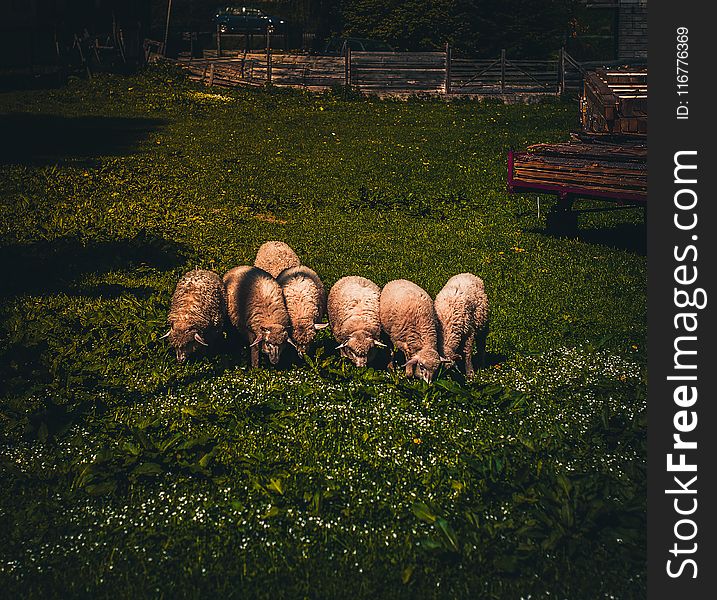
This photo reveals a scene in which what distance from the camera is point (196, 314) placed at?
833 cm

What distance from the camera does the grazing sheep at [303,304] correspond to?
27.6 feet

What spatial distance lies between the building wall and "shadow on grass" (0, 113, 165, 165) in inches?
830

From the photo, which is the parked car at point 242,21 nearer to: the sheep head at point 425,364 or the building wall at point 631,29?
the building wall at point 631,29

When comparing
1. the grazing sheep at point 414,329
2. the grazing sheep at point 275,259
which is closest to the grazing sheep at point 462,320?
the grazing sheep at point 414,329

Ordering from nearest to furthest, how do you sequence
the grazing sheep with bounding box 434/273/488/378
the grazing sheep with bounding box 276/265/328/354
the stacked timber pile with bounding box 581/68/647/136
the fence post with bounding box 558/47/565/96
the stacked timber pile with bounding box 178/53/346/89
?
the grazing sheep with bounding box 434/273/488/378
the grazing sheep with bounding box 276/265/328/354
the stacked timber pile with bounding box 581/68/647/136
the fence post with bounding box 558/47/565/96
the stacked timber pile with bounding box 178/53/346/89

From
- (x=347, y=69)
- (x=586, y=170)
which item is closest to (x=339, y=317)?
(x=586, y=170)

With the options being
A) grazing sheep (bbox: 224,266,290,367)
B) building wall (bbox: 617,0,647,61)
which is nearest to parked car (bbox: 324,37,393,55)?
building wall (bbox: 617,0,647,61)

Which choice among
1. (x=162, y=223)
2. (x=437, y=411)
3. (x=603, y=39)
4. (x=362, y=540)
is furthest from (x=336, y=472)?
(x=603, y=39)

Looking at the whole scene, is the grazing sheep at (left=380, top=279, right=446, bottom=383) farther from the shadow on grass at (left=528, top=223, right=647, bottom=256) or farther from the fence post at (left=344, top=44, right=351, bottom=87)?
the fence post at (left=344, top=44, right=351, bottom=87)

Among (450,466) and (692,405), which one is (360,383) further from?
(692,405)

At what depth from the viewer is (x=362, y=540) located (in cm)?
562

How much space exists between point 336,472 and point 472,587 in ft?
4.98

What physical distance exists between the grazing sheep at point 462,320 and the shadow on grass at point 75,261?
4.14 metres

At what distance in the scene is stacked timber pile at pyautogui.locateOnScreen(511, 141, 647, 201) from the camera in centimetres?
1251
